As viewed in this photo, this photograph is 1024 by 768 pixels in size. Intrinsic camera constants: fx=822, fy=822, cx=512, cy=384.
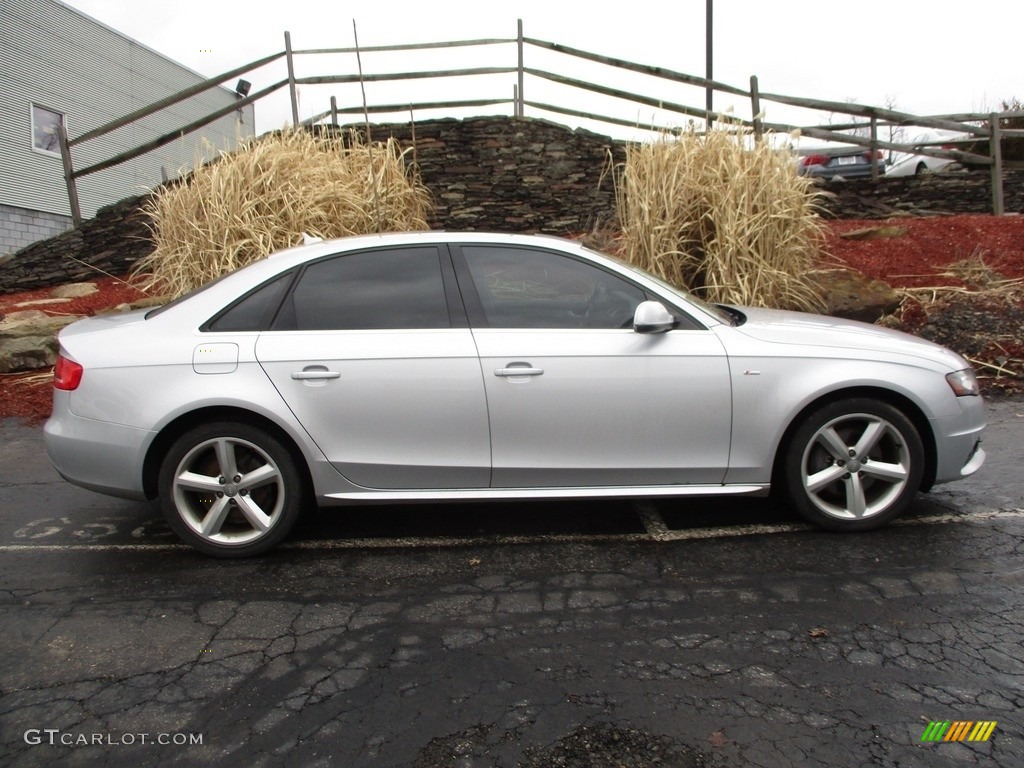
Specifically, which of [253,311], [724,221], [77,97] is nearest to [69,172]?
[724,221]

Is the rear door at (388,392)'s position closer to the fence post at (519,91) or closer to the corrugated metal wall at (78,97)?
the fence post at (519,91)

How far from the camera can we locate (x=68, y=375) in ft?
13.0

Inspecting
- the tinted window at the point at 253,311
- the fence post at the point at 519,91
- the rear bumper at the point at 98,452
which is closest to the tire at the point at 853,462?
the tinted window at the point at 253,311

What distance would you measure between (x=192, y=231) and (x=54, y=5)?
13.7 meters

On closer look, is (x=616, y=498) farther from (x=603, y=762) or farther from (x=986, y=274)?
(x=986, y=274)

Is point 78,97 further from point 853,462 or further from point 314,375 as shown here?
point 853,462

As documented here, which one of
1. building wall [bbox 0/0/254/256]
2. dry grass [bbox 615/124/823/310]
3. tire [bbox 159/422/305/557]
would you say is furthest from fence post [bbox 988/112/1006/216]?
building wall [bbox 0/0/254/256]

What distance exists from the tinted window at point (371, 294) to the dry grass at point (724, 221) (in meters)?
4.04

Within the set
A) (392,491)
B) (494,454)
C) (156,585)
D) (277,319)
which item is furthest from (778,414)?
(156,585)

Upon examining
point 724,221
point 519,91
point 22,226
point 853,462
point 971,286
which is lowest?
point 853,462

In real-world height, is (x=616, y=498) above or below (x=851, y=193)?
below

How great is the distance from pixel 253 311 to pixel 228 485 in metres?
0.86

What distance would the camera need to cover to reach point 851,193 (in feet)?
40.1

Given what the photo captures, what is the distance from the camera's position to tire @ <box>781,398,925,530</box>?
158 inches
